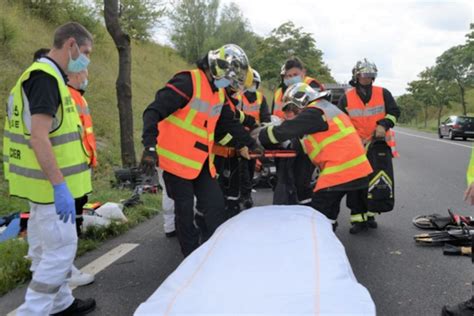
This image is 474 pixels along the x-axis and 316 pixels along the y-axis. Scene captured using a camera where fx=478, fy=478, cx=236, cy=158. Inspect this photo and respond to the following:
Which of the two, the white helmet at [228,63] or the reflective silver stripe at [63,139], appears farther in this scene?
the white helmet at [228,63]

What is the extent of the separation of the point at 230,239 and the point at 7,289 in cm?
232

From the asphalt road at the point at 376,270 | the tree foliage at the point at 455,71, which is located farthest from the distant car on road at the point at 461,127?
the asphalt road at the point at 376,270

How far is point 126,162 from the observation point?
28.5 feet

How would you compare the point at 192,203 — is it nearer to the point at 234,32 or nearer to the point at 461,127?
the point at 461,127

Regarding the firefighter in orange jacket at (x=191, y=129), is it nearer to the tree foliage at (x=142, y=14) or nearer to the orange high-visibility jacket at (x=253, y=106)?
the orange high-visibility jacket at (x=253, y=106)

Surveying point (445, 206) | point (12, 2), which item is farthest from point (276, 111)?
point (12, 2)

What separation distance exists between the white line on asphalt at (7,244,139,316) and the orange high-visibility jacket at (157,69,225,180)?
1.20 meters

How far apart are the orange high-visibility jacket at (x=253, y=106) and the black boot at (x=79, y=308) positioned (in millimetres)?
4055

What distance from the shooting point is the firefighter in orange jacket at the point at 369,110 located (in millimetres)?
5746

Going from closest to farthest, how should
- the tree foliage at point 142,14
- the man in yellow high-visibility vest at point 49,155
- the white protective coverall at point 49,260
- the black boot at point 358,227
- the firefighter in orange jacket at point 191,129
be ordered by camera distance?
1. the man in yellow high-visibility vest at point 49,155
2. the white protective coverall at point 49,260
3. the firefighter in orange jacket at point 191,129
4. the black boot at point 358,227
5. the tree foliage at point 142,14

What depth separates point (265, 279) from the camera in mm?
2006

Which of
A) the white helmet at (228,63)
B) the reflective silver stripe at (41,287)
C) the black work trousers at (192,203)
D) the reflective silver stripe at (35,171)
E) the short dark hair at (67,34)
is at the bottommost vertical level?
the reflective silver stripe at (41,287)

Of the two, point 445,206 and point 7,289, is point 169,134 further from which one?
point 445,206

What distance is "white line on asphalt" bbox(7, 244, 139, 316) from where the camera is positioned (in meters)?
4.32
